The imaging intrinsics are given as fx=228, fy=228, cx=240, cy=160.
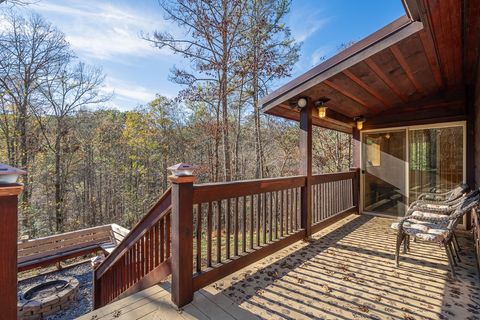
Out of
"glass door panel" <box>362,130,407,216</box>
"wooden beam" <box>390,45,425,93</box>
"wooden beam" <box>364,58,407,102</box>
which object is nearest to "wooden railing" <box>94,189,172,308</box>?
"wooden beam" <box>364,58,407,102</box>

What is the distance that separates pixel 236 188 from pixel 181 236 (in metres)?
0.79

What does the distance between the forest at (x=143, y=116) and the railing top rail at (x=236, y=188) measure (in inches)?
182

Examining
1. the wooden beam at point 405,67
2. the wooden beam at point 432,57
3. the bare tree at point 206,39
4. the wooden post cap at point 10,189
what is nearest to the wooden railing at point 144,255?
the wooden post cap at point 10,189

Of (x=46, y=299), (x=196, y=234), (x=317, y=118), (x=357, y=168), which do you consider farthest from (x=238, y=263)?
(x=46, y=299)

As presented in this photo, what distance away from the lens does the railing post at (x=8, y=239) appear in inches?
48.6

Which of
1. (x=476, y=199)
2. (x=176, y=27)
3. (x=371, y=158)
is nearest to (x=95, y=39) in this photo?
→ (x=176, y=27)

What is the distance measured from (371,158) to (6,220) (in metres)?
5.94

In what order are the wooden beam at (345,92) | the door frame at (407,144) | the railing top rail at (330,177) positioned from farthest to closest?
1. the door frame at (407,144)
2. the railing top rail at (330,177)
3. the wooden beam at (345,92)

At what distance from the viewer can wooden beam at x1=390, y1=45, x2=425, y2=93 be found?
104 inches

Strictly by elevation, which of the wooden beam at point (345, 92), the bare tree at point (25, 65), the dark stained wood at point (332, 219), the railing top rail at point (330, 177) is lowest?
the dark stained wood at point (332, 219)

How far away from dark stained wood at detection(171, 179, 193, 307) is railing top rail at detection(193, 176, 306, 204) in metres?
0.13

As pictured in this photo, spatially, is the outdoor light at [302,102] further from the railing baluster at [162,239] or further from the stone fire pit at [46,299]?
the stone fire pit at [46,299]

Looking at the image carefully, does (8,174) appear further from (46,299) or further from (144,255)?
(46,299)

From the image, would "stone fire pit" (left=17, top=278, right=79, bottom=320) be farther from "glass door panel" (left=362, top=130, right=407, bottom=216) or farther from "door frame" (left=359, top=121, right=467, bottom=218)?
"glass door panel" (left=362, top=130, right=407, bottom=216)
